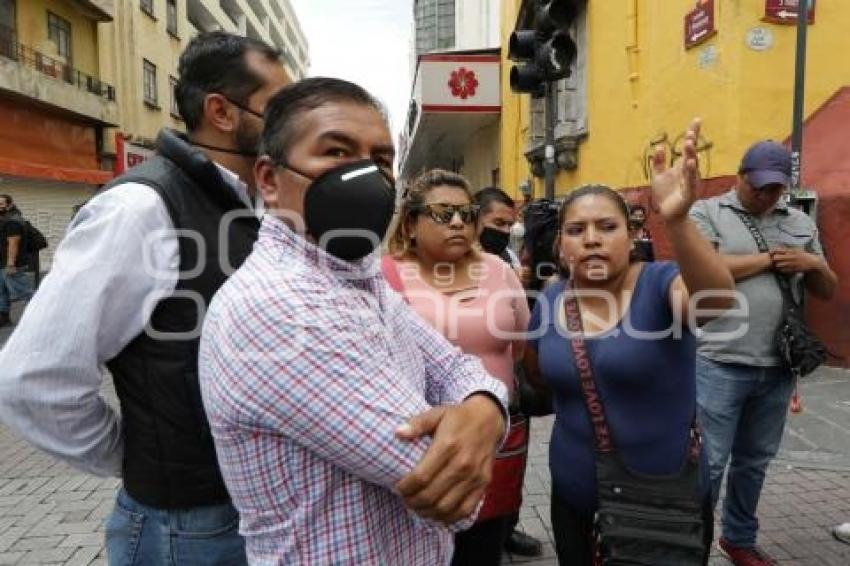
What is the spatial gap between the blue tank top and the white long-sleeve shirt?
1352 mm

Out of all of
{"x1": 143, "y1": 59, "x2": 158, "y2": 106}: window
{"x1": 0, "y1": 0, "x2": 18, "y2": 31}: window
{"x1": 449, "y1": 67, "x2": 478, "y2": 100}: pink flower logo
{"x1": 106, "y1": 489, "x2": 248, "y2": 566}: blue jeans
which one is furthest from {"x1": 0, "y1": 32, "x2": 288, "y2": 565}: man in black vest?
{"x1": 143, "y1": 59, "x2": 158, "y2": 106}: window

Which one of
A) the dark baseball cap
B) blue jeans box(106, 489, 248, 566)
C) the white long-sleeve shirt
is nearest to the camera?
the white long-sleeve shirt

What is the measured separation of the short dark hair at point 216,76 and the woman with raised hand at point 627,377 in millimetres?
1181

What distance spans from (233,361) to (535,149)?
39.7 feet

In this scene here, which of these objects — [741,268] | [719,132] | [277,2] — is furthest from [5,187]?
[277,2]

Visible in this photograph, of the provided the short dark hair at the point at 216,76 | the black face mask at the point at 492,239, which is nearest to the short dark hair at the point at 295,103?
the short dark hair at the point at 216,76

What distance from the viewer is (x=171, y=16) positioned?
2605 cm

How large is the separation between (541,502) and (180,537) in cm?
288

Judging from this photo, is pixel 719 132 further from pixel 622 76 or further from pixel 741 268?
pixel 741 268

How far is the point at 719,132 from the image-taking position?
698cm

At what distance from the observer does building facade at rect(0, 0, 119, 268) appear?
1678cm

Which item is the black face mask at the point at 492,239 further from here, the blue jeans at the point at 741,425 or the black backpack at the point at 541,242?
the blue jeans at the point at 741,425

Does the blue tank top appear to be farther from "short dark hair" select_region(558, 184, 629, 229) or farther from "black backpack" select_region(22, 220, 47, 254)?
"black backpack" select_region(22, 220, 47, 254)

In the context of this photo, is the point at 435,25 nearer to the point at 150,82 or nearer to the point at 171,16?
the point at 171,16
